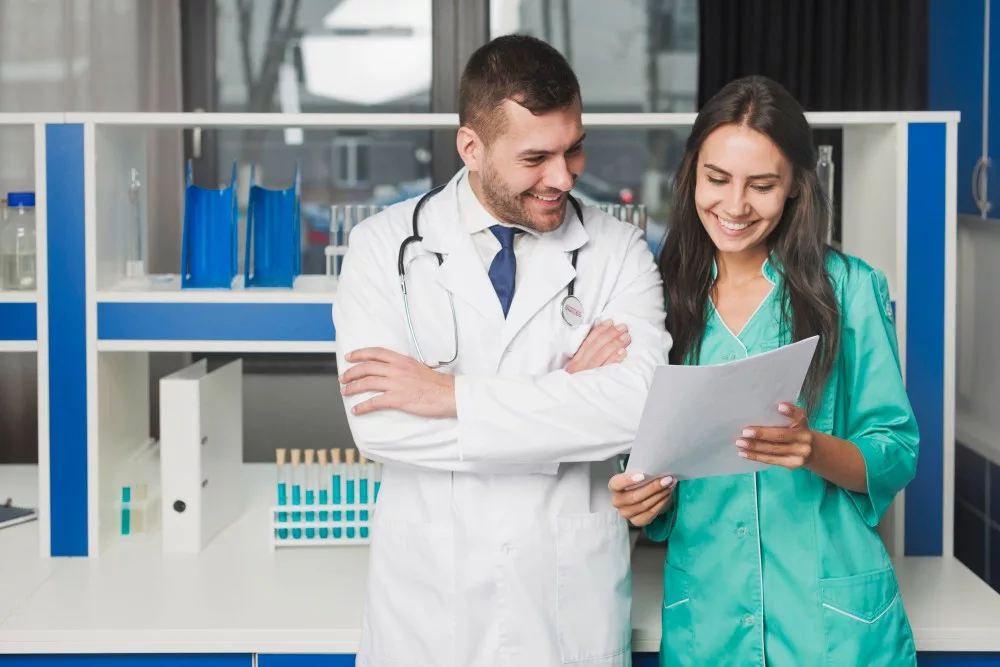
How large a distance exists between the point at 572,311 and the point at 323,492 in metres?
0.81

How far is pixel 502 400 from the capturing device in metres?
1.60

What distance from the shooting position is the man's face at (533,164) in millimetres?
1640

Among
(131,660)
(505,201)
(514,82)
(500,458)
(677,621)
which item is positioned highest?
(514,82)

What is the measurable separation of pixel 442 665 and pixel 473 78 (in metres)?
0.85

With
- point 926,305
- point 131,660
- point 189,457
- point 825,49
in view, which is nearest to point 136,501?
point 189,457

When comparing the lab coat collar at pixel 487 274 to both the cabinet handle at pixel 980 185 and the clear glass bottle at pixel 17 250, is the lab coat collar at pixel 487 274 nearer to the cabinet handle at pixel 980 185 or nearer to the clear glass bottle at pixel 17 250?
the clear glass bottle at pixel 17 250

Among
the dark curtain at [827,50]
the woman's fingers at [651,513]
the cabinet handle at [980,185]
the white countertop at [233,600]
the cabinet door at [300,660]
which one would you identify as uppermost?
the dark curtain at [827,50]

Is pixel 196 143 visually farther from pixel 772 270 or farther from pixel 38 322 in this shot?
pixel 772 270

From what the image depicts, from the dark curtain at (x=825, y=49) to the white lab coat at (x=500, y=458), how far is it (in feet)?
10.0

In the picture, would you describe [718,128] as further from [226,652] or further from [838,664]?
[226,652]

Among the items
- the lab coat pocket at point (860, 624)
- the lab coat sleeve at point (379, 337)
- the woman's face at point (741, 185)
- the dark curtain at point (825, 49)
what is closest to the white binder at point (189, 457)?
the lab coat sleeve at point (379, 337)

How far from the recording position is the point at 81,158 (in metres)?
2.15

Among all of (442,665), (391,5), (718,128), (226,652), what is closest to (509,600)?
(442,665)

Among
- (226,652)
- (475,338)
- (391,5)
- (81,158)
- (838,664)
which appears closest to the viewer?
(838,664)
